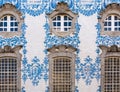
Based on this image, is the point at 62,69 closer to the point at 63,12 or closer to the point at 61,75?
the point at 61,75

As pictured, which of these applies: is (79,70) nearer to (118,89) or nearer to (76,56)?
(76,56)

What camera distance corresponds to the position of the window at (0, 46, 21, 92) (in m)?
21.7

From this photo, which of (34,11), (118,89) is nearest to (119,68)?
(118,89)

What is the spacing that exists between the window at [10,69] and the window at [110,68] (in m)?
3.88

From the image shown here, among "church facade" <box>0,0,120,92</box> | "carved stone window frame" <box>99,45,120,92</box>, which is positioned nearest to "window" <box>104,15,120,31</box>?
"church facade" <box>0,0,120,92</box>

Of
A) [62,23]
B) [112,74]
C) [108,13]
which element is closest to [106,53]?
[112,74]

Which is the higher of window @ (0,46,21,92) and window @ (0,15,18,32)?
window @ (0,15,18,32)

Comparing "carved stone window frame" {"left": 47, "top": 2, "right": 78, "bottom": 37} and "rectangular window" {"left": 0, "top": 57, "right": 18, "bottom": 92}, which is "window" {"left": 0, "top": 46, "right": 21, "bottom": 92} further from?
"carved stone window frame" {"left": 47, "top": 2, "right": 78, "bottom": 37}

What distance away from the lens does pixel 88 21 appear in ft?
71.9

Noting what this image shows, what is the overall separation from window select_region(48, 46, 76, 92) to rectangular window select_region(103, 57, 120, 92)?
4.97ft

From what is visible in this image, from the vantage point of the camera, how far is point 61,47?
21.7 meters

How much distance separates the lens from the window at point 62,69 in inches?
853

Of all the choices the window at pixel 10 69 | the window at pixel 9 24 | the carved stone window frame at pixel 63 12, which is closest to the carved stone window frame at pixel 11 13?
the window at pixel 9 24

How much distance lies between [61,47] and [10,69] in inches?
101
